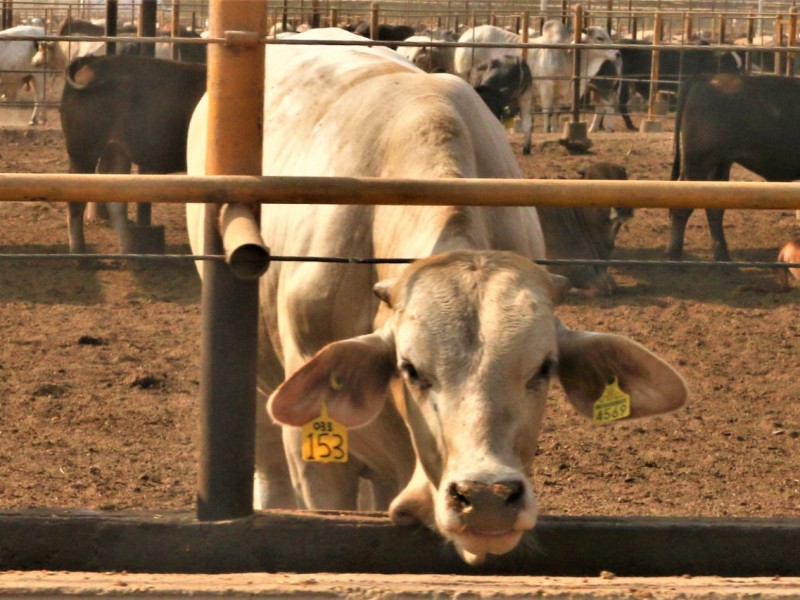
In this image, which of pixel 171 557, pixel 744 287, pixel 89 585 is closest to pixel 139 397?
pixel 171 557

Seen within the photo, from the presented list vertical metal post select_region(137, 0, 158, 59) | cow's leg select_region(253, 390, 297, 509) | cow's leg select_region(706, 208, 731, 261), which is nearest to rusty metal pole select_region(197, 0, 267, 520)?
cow's leg select_region(253, 390, 297, 509)

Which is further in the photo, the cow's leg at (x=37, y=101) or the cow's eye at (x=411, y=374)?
the cow's leg at (x=37, y=101)

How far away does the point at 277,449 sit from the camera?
4500 mm

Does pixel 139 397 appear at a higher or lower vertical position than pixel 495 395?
lower

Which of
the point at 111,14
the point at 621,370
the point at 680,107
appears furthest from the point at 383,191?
the point at 111,14

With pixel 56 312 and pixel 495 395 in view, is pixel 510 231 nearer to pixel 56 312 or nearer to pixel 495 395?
pixel 495 395

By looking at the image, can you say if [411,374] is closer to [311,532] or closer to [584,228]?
[311,532]

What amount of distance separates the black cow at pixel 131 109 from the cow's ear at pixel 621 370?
21.3 ft

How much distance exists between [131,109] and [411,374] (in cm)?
677

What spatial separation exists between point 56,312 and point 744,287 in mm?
4067

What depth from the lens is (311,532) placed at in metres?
2.64

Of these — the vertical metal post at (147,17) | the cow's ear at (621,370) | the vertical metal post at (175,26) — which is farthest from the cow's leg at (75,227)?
the cow's ear at (621,370)

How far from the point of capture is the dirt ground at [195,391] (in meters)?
4.55

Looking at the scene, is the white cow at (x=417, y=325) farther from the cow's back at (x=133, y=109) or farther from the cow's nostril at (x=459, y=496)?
the cow's back at (x=133, y=109)
